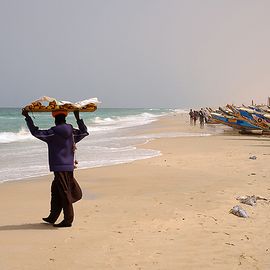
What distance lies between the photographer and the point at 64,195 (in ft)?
19.0

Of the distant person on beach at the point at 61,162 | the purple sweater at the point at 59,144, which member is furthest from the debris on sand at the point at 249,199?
the purple sweater at the point at 59,144

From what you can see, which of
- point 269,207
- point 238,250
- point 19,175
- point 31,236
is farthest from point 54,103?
point 19,175

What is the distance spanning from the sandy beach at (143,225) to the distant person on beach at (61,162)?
27cm

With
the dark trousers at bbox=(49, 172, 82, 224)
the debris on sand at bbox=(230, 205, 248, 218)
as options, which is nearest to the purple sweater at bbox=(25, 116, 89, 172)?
the dark trousers at bbox=(49, 172, 82, 224)

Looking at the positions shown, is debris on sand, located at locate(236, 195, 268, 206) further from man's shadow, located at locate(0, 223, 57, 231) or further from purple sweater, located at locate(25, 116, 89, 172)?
man's shadow, located at locate(0, 223, 57, 231)

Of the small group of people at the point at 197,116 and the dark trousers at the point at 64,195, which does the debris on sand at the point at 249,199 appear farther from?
the small group of people at the point at 197,116

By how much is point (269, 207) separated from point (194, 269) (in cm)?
299

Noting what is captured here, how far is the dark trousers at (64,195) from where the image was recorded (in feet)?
19.0

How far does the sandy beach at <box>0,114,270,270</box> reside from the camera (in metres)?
4.54

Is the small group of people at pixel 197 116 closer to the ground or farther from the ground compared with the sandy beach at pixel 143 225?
closer to the ground

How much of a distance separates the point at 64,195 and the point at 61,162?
0.47 metres

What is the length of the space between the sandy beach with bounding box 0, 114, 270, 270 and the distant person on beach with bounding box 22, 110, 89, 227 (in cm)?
27

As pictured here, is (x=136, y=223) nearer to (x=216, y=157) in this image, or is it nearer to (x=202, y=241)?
(x=202, y=241)

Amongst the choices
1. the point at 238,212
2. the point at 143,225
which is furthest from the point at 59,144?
the point at 238,212
